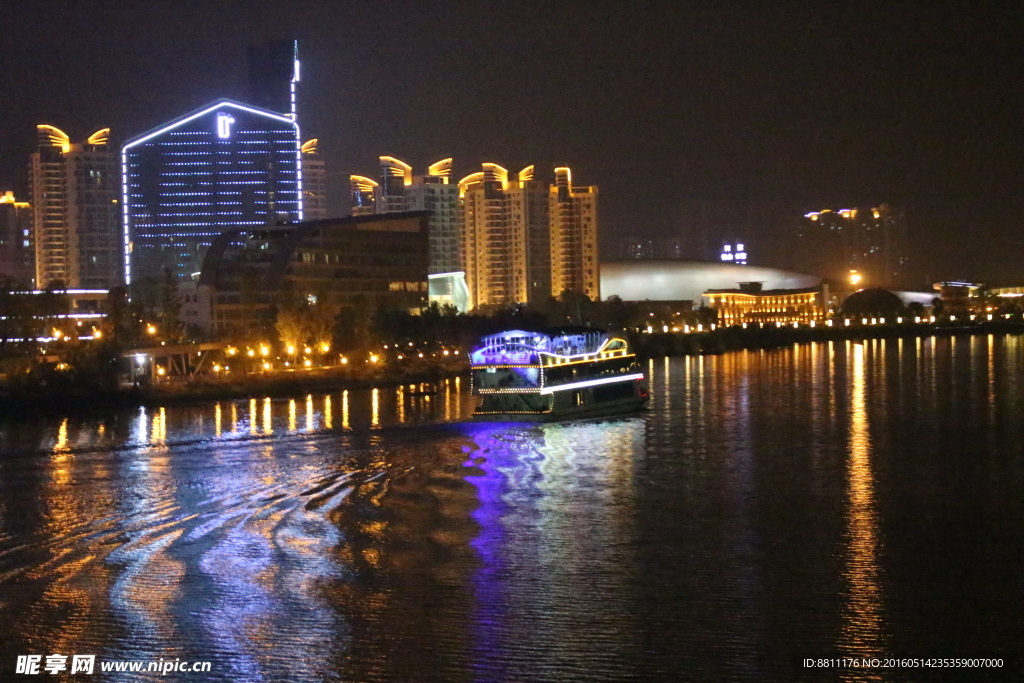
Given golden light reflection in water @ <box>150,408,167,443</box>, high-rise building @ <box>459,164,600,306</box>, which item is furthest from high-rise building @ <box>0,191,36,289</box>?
golden light reflection in water @ <box>150,408,167,443</box>

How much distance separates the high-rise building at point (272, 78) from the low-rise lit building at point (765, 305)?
54.7ft

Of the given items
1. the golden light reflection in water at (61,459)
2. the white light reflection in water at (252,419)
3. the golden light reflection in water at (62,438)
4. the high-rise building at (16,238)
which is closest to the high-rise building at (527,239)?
the high-rise building at (16,238)

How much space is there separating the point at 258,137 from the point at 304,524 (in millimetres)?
31563

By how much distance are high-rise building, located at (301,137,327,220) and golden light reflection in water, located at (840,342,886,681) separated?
114 ft

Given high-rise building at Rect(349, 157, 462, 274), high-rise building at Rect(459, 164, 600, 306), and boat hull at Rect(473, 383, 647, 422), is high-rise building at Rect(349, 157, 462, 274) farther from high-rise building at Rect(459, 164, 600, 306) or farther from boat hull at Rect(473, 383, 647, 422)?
boat hull at Rect(473, 383, 647, 422)

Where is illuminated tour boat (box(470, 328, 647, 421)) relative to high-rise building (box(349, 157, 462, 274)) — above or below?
below

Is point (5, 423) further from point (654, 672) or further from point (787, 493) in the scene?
point (654, 672)

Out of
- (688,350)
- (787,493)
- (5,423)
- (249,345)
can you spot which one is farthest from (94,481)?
(688,350)

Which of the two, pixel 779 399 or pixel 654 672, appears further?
pixel 779 399

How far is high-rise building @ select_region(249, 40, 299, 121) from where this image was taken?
122ft

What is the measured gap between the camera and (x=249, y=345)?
57.9 feet

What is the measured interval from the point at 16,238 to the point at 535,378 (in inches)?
1399

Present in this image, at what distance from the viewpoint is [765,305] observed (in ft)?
Result: 125

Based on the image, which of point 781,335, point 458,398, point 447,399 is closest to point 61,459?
point 447,399
